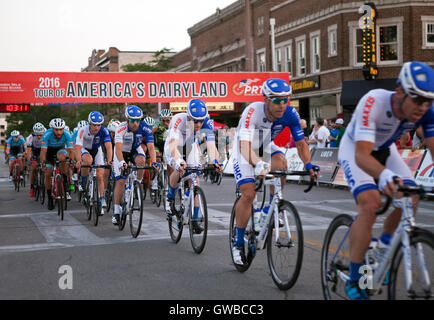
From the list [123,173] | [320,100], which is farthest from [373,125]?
[320,100]

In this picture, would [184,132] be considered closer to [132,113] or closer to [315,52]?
[132,113]

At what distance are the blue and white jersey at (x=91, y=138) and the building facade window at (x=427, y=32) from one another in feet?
83.0

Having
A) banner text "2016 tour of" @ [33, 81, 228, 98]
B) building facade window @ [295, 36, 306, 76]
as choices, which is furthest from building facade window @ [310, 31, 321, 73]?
banner text "2016 tour of" @ [33, 81, 228, 98]

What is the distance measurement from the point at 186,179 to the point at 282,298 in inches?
142

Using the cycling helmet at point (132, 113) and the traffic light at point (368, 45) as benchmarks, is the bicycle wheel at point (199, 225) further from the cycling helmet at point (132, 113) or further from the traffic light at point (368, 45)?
the traffic light at point (368, 45)

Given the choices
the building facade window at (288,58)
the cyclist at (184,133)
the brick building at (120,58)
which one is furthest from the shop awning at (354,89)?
the brick building at (120,58)

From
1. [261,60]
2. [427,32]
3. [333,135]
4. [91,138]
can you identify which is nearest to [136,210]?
[91,138]

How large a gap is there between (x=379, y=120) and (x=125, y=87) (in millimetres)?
26590

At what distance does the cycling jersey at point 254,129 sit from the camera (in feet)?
21.4

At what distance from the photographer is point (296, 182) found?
20875 millimetres

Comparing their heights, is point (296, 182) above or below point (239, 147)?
below

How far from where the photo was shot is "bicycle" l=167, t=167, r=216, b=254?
8047 millimetres

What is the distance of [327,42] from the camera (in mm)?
36500
